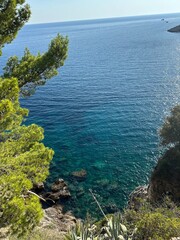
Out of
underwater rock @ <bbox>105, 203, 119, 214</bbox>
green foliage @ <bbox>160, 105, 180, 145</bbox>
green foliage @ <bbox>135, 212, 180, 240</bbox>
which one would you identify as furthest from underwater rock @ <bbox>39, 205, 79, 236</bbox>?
green foliage @ <bbox>160, 105, 180, 145</bbox>

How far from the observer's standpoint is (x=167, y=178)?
2448 centimetres

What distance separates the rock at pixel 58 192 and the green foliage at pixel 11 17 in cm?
2229

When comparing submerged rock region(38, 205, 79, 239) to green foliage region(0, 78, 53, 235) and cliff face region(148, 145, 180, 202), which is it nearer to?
cliff face region(148, 145, 180, 202)

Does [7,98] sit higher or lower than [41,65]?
lower

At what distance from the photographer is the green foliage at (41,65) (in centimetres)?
1219

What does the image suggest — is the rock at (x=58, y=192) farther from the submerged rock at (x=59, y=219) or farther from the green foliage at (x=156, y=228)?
the green foliage at (x=156, y=228)

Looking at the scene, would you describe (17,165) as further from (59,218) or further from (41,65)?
(59,218)

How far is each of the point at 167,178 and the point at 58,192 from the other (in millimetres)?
13216

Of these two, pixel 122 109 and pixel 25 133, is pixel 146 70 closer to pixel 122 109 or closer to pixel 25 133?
pixel 122 109

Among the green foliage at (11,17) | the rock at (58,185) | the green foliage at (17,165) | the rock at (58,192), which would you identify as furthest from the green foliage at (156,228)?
the rock at (58,185)

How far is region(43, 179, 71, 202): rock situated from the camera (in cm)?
2969

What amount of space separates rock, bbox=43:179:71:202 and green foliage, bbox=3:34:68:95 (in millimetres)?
20102

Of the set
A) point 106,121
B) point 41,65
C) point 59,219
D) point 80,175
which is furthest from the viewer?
point 106,121

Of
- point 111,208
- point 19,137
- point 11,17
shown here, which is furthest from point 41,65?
point 111,208
